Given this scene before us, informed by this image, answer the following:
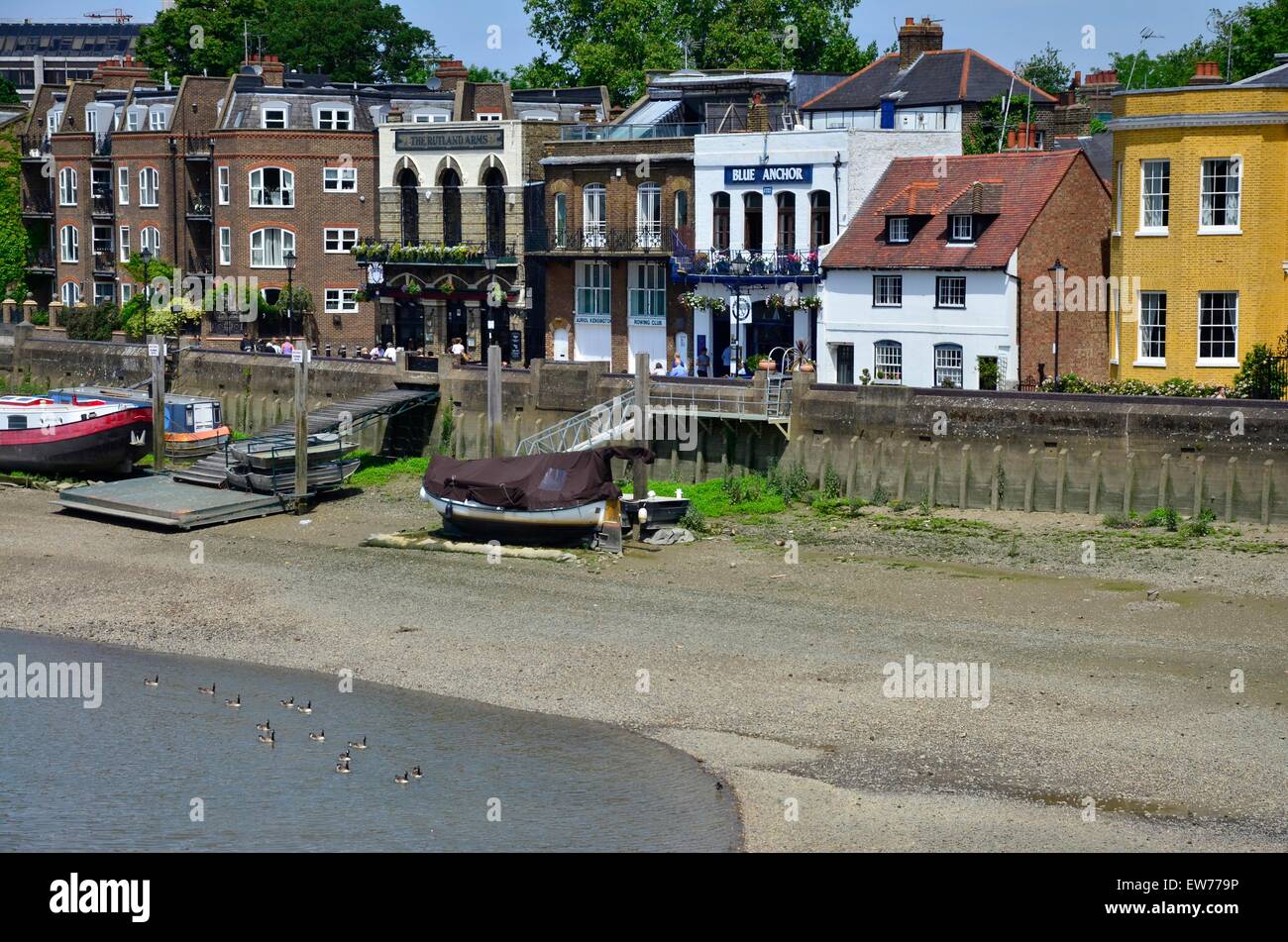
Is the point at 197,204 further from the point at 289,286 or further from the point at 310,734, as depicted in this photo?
the point at 310,734

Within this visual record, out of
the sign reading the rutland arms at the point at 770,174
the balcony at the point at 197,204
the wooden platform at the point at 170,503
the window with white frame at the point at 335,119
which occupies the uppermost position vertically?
the window with white frame at the point at 335,119

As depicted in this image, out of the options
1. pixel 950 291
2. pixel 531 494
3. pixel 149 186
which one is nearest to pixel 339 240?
pixel 149 186

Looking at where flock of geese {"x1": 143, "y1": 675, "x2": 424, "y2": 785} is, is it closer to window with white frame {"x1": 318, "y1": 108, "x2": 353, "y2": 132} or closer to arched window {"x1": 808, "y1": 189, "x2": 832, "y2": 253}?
arched window {"x1": 808, "y1": 189, "x2": 832, "y2": 253}

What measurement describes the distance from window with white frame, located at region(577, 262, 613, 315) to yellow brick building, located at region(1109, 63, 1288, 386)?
18822 millimetres

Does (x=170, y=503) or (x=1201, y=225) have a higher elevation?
(x=1201, y=225)

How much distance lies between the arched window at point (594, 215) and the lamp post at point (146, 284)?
19.3 meters

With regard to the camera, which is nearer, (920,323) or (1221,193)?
(1221,193)

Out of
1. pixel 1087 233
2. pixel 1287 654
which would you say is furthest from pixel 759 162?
pixel 1287 654

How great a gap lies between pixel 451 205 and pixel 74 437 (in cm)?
1877

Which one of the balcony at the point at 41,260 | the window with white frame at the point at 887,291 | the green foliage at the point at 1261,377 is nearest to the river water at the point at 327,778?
the green foliage at the point at 1261,377

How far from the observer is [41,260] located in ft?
269

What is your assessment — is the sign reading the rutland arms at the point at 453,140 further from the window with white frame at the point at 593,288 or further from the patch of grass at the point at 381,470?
the patch of grass at the point at 381,470

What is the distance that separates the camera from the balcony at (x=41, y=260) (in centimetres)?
8150
